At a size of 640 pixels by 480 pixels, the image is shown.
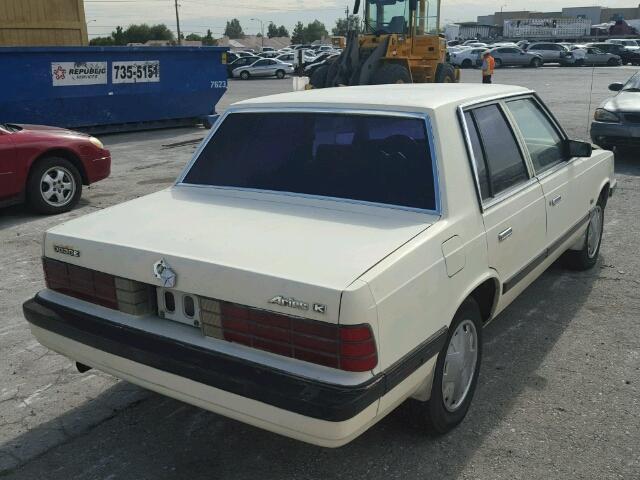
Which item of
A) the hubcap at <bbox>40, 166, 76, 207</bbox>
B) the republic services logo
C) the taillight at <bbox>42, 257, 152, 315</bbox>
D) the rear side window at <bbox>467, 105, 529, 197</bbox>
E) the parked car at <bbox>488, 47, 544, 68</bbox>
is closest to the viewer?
the taillight at <bbox>42, 257, 152, 315</bbox>

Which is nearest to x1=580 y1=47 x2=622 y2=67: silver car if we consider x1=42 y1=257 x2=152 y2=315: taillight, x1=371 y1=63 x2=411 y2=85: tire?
x1=371 y1=63 x2=411 y2=85: tire

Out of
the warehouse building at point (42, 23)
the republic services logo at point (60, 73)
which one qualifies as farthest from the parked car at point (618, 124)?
the warehouse building at point (42, 23)

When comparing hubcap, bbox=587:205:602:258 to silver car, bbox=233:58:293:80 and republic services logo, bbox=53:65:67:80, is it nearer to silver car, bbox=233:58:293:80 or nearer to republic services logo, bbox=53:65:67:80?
republic services logo, bbox=53:65:67:80

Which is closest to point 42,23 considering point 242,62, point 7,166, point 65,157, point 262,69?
point 65,157

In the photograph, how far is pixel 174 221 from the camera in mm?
3193

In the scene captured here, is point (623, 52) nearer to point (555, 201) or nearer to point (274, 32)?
point (555, 201)

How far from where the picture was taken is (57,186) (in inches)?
301

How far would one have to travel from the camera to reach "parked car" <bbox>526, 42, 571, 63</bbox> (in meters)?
43.8

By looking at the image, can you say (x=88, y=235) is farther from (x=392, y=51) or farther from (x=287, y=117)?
(x=392, y=51)

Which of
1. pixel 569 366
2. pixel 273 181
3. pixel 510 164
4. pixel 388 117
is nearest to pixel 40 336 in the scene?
pixel 273 181

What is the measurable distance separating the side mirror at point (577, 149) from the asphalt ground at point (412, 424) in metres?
1.10

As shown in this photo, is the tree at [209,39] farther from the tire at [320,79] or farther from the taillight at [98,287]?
the taillight at [98,287]

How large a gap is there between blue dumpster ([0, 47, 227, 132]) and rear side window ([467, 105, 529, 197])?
1107 centimetres

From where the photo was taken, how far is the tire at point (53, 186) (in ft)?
24.3
